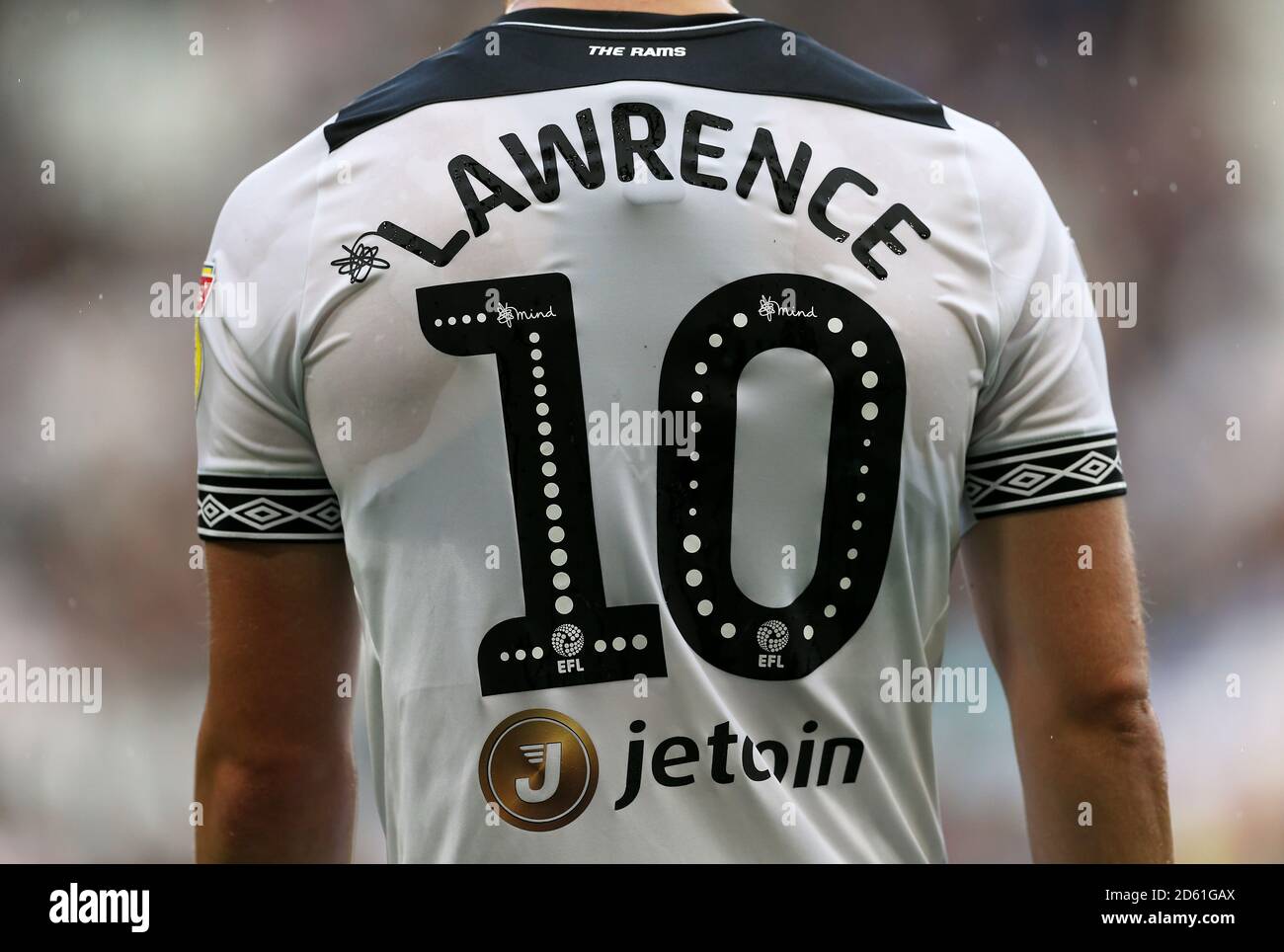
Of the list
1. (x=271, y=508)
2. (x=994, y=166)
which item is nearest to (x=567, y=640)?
(x=271, y=508)

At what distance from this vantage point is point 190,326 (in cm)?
461

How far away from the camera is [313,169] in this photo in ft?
3.58

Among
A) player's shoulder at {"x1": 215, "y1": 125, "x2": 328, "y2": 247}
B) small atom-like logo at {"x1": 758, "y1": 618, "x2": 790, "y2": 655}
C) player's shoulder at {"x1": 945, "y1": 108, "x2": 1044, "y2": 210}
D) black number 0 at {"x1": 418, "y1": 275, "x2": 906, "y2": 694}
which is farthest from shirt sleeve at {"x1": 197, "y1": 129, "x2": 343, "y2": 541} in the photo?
player's shoulder at {"x1": 945, "y1": 108, "x2": 1044, "y2": 210}

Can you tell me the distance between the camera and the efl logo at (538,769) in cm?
102

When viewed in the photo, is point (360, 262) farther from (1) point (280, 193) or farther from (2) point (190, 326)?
(2) point (190, 326)

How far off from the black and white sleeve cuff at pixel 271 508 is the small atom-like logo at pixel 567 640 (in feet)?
0.82

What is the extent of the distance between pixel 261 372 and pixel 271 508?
0.41 ft

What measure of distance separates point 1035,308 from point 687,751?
462mm

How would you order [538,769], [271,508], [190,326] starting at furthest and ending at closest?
[190,326], [271,508], [538,769]

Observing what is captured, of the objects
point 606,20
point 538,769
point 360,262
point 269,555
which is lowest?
point 538,769

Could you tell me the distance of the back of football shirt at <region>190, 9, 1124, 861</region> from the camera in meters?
1.02

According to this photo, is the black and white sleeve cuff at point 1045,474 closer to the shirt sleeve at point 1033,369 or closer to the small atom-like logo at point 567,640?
the shirt sleeve at point 1033,369

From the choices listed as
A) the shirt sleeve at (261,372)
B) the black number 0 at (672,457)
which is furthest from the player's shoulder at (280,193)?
the black number 0 at (672,457)

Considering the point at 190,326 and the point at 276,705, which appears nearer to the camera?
the point at 276,705
